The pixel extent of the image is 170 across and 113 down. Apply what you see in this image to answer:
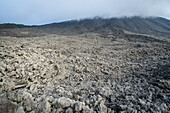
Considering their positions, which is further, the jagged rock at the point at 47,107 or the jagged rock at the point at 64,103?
the jagged rock at the point at 64,103

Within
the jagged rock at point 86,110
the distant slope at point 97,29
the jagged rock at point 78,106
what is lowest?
the jagged rock at point 86,110

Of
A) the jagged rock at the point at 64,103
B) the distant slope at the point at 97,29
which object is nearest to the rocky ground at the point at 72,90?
the jagged rock at the point at 64,103

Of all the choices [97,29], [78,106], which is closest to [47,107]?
[78,106]

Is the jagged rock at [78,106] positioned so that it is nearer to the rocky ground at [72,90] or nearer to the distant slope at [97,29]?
the rocky ground at [72,90]

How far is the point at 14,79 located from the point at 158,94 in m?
5.84

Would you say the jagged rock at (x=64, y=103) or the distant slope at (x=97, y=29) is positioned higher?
the distant slope at (x=97, y=29)

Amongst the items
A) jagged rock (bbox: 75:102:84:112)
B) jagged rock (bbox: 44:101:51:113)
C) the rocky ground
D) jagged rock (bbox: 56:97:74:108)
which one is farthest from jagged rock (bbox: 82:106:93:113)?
jagged rock (bbox: 44:101:51:113)

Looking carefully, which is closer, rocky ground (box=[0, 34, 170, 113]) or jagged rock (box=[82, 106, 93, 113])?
jagged rock (box=[82, 106, 93, 113])

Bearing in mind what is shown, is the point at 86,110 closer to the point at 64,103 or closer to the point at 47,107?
the point at 64,103

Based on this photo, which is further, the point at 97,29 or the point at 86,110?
the point at 97,29

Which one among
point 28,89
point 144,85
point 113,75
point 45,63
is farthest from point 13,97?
point 144,85

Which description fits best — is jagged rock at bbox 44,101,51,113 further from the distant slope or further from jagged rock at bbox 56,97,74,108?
the distant slope

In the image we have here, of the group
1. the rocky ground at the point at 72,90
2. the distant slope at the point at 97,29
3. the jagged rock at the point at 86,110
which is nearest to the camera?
the jagged rock at the point at 86,110

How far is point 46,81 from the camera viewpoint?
4.48 metres
